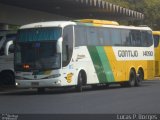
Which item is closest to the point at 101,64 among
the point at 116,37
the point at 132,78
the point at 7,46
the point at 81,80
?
the point at 116,37

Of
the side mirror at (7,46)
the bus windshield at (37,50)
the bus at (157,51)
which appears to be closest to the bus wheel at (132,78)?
the bus at (157,51)

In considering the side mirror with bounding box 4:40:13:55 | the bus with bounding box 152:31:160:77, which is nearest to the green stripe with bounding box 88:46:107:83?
the side mirror with bounding box 4:40:13:55

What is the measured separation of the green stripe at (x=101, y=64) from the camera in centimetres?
2716

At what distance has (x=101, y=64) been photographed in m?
27.9

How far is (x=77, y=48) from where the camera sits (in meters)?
25.6

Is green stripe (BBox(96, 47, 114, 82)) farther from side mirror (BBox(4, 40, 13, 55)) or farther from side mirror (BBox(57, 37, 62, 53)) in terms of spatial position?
side mirror (BBox(4, 40, 13, 55))

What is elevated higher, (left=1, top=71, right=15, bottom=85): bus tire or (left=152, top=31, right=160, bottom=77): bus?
(left=152, top=31, right=160, bottom=77): bus

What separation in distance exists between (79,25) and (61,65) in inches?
94.2

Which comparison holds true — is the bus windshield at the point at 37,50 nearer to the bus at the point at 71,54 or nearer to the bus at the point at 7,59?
the bus at the point at 71,54

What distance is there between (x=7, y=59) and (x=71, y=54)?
4697mm

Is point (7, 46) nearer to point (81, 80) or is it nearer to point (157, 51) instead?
point (81, 80)

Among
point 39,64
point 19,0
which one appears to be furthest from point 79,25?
point 19,0

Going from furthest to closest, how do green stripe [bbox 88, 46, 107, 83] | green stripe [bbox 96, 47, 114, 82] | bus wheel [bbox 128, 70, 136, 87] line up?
1. bus wheel [bbox 128, 70, 136, 87]
2. green stripe [bbox 96, 47, 114, 82]
3. green stripe [bbox 88, 46, 107, 83]

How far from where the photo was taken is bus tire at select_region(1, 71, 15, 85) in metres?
29.1
